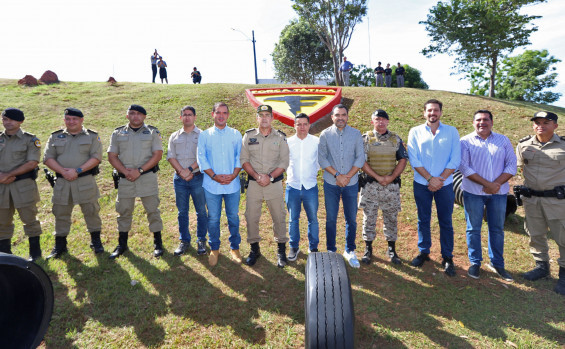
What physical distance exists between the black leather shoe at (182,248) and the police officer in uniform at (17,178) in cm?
225

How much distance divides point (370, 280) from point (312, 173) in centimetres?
182

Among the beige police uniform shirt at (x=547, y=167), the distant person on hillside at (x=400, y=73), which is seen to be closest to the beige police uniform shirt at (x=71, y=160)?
the beige police uniform shirt at (x=547, y=167)

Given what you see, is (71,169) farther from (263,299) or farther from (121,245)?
(263,299)

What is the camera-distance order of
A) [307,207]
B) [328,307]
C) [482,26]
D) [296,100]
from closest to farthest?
[328,307] → [307,207] → [296,100] → [482,26]

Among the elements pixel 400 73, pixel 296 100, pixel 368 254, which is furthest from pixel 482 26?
pixel 368 254

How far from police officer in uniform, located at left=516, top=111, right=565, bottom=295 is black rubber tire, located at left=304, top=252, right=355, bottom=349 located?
11.6ft

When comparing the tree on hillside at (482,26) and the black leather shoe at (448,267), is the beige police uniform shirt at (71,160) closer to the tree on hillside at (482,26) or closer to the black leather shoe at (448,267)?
the black leather shoe at (448,267)

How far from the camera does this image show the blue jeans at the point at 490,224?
15.0 ft

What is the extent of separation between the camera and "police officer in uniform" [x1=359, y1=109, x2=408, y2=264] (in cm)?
486

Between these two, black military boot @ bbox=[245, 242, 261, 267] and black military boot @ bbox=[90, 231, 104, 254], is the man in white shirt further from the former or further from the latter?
black military boot @ bbox=[90, 231, 104, 254]

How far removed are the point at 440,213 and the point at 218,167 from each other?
3580mm

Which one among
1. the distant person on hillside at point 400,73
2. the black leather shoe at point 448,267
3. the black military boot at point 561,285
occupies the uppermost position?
the distant person on hillside at point 400,73

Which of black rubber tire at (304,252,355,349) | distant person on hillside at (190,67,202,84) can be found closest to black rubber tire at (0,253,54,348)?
black rubber tire at (304,252,355,349)

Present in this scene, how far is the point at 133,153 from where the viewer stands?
16.6ft
